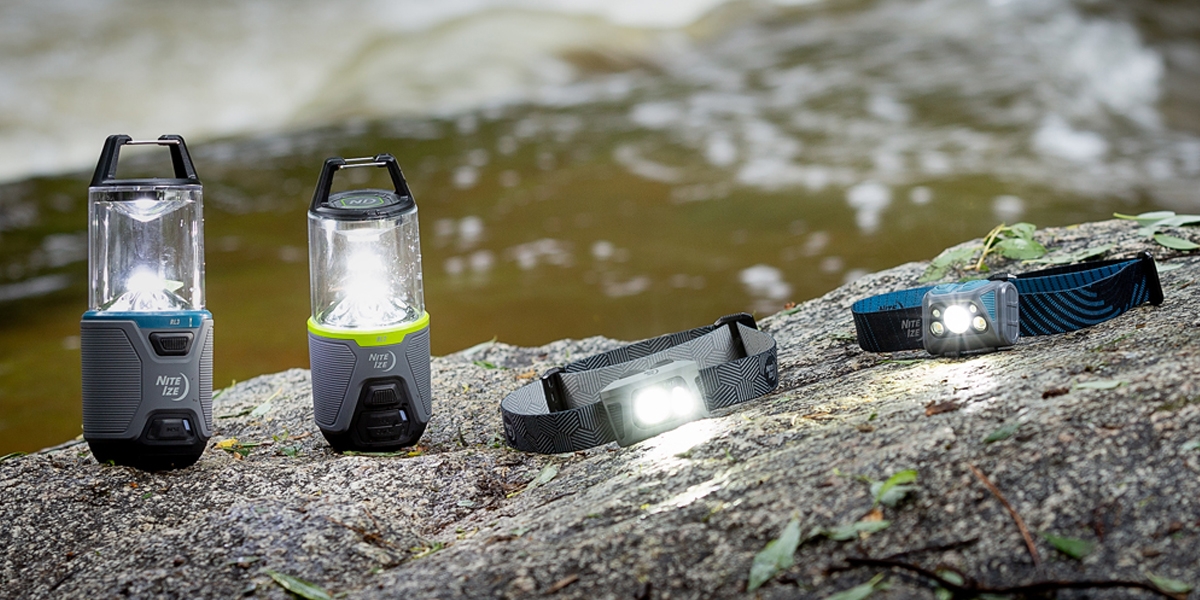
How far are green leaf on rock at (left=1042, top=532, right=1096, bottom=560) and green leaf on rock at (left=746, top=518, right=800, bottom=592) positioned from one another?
50 cm

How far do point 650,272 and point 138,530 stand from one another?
4.54 metres

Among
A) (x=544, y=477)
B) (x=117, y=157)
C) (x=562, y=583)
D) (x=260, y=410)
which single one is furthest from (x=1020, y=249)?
(x=117, y=157)

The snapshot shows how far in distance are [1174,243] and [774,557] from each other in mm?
3107

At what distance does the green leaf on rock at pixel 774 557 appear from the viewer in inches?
75.2

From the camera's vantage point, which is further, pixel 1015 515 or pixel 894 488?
pixel 894 488

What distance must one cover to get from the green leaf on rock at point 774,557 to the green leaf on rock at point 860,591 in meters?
0.13

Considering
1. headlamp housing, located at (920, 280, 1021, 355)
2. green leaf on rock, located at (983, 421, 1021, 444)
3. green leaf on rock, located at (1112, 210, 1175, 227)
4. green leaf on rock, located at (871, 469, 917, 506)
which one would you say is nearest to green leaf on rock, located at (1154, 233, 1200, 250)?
green leaf on rock, located at (1112, 210, 1175, 227)

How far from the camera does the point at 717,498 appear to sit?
225 centimetres

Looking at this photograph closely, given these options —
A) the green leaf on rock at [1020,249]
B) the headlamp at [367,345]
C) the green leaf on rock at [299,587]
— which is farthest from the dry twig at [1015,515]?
the green leaf on rock at [1020,249]

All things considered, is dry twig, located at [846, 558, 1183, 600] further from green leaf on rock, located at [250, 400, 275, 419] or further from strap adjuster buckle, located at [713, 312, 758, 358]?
green leaf on rock, located at [250, 400, 275, 419]

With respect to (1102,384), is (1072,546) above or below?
below

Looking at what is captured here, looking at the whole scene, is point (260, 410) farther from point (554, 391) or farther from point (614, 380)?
point (614, 380)

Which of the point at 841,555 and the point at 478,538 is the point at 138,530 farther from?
the point at 841,555

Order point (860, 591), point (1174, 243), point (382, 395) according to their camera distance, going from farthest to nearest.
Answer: point (1174, 243) → point (382, 395) → point (860, 591)
